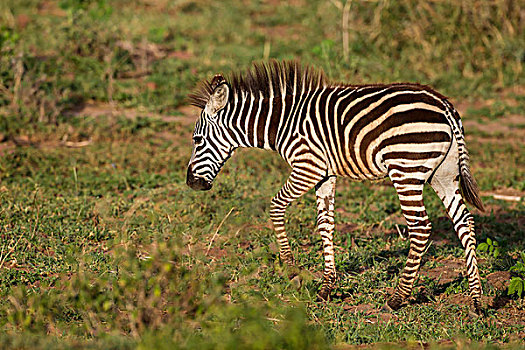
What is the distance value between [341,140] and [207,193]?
264 cm

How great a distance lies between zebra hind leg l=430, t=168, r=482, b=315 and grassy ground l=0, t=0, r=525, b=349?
182mm

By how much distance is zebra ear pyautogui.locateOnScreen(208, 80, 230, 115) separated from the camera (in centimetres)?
627

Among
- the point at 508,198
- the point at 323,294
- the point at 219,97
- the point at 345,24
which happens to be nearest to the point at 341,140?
the point at 219,97

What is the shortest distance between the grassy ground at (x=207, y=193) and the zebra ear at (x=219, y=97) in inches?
45.8

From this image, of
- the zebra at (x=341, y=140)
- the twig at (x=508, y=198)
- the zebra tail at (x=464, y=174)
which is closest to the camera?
the zebra at (x=341, y=140)

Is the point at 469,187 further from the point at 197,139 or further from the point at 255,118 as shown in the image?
the point at 197,139

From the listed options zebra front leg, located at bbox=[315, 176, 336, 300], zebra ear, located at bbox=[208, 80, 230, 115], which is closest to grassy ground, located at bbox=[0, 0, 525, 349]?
zebra front leg, located at bbox=[315, 176, 336, 300]

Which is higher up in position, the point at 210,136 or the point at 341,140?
the point at 341,140

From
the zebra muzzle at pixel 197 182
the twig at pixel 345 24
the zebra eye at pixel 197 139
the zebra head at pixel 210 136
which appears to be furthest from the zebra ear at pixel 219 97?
the twig at pixel 345 24

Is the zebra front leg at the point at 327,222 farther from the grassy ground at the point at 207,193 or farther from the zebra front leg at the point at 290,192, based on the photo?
the zebra front leg at the point at 290,192

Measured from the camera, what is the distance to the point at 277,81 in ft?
20.9

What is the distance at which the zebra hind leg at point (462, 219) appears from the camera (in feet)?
19.3

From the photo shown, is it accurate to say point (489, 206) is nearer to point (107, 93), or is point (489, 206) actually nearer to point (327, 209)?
point (327, 209)

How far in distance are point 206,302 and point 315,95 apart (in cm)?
251
